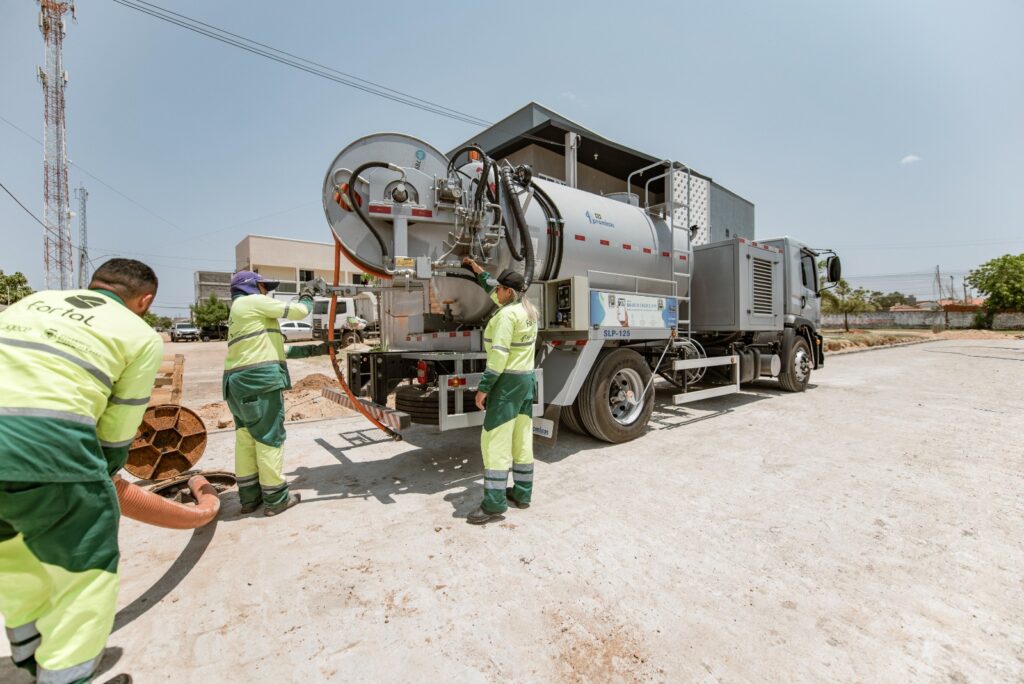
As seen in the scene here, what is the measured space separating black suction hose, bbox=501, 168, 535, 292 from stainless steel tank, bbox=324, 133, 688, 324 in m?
0.14

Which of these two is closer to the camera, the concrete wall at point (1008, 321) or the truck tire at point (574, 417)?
the truck tire at point (574, 417)

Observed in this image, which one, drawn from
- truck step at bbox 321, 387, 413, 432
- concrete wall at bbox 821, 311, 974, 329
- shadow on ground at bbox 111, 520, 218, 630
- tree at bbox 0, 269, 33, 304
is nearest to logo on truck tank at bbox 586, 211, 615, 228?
truck step at bbox 321, 387, 413, 432

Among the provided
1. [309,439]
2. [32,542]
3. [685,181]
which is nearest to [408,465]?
[309,439]

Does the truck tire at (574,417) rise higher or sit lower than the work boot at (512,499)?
higher

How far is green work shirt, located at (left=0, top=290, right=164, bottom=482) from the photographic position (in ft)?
5.13

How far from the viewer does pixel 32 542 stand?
1602 millimetres

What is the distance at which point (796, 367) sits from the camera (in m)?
8.75

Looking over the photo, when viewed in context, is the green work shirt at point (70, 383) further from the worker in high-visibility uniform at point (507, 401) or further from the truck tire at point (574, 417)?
the truck tire at point (574, 417)

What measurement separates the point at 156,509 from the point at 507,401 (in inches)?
85.2

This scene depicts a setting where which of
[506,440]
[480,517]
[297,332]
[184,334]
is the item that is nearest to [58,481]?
[480,517]

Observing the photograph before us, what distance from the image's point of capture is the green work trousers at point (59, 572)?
1579mm

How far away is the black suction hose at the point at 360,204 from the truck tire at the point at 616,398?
2534 mm

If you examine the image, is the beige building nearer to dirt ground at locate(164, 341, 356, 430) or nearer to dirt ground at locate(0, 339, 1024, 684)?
dirt ground at locate(164, 341, 356, 430)

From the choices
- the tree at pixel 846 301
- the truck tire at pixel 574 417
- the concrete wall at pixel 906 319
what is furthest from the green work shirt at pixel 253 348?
the concrete wall at pixel 906 319
